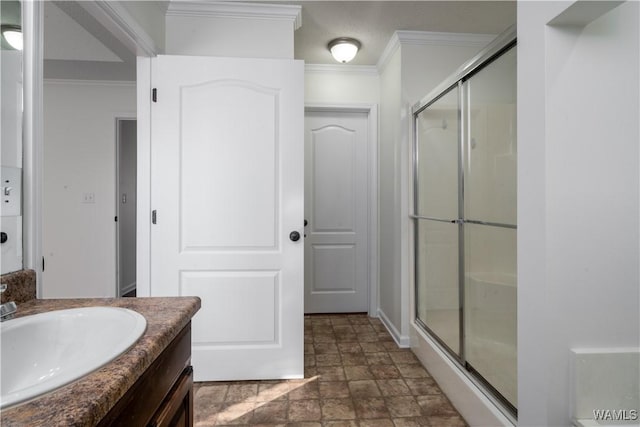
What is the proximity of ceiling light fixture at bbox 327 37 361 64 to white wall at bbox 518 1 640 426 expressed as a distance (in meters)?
1.72

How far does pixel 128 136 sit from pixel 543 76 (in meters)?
4.38

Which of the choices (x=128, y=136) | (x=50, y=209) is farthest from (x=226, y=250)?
(x=128, y=136)

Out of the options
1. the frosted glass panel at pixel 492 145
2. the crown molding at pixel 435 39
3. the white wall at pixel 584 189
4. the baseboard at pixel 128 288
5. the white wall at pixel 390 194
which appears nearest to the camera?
the white wall at pixel 584 189

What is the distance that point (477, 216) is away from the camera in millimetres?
1832

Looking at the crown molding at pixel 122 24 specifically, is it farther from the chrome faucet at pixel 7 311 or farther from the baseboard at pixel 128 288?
the baseboard at pixel 128 288

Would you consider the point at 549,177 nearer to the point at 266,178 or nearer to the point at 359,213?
the point at 266,178

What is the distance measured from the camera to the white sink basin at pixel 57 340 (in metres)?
0.68

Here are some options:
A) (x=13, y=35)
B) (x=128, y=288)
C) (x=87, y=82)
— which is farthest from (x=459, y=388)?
(x=87, y=82)

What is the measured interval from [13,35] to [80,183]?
284 cm

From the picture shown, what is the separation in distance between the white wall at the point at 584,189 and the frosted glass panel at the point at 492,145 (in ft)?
1.49

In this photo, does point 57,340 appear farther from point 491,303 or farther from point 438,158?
point 438,158

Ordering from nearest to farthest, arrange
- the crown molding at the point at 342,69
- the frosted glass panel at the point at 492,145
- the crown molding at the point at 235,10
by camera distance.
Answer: the frosted glass panel at the point at 492,145
the crown molding at the point at 235,10
the crown molding at the point at 342,69

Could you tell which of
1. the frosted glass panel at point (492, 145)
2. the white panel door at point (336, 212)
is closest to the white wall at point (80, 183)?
the white panel door at point (336, 212)

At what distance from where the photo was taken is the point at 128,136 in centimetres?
414
